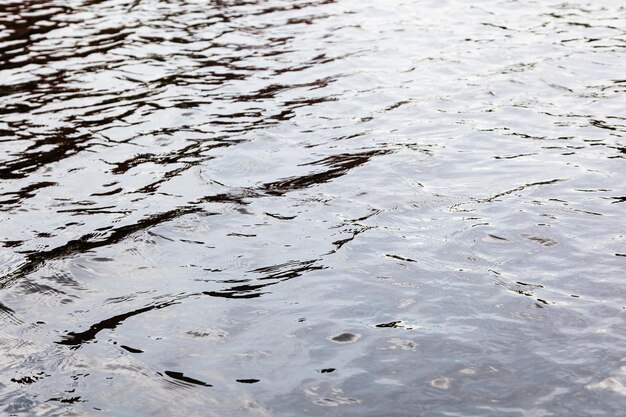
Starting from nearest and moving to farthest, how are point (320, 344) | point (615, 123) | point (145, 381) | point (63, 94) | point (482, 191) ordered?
point (145, 381)
point (320, 344)
point (482, 191)
point (615, 123)
point (63, 94)

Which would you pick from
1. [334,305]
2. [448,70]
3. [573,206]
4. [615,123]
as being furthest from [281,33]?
[334,305]

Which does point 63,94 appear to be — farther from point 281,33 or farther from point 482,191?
point 482,191

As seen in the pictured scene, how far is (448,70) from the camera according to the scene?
1007 centimetres

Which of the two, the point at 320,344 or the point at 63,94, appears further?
the point at 63,94

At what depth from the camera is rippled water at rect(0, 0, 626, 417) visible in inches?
170

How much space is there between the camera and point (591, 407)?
3.97 m

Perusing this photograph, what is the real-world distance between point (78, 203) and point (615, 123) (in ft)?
16.9

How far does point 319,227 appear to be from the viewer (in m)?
6.14

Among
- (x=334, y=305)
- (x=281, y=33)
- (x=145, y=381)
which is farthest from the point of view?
(x=281, y=33)

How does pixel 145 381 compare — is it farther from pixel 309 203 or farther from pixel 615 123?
pixel 615 123

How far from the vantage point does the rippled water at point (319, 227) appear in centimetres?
432

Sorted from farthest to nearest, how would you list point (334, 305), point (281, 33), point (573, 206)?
point (281, 33) → point (573, 206) → point (334, 305)

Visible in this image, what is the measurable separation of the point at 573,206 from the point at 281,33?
7160mm

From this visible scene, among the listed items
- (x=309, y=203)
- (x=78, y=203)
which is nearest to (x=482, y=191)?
(x=309, y=203)
